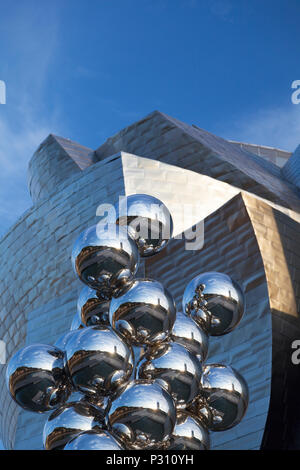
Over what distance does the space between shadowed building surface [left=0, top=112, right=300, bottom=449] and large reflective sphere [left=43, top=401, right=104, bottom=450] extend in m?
2.78

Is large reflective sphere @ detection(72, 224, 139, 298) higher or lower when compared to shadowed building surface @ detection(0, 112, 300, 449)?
lower

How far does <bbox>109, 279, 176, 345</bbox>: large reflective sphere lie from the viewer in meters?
2.41

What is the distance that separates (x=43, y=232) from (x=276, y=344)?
13.5 ft

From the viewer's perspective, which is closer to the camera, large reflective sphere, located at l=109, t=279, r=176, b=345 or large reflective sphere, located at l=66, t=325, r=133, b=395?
large reflective sphere, located at l=66, t=325, r=133, b=395

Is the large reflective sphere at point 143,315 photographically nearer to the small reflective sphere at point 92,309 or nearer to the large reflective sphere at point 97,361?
the large reflective sphere at point 97,361

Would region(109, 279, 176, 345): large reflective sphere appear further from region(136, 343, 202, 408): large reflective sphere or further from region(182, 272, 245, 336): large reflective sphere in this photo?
region(182, 272, 245, 336): large reflective sphere

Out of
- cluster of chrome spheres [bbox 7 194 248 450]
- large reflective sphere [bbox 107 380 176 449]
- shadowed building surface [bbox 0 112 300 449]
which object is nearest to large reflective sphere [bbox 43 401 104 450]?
cluster of chrome spheres [bbox 7 194 248 450]

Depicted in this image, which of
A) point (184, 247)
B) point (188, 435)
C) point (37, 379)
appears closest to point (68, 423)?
point (37, 379)

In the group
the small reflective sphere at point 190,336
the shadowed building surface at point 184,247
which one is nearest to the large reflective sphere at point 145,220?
the small reflective sphere at point 190,336

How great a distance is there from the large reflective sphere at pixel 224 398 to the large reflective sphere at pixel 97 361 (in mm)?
416

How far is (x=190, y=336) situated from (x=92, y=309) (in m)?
0.41

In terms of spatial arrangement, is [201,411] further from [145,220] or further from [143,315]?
[145,220]

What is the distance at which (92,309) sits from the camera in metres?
2.81
